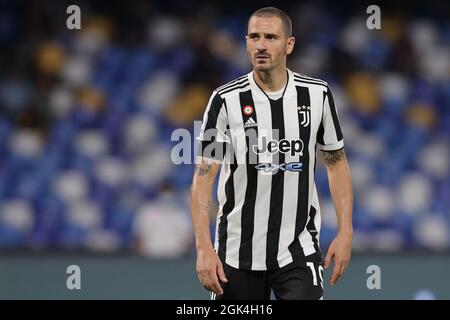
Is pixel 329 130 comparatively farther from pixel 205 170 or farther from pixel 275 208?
pixel 205 170

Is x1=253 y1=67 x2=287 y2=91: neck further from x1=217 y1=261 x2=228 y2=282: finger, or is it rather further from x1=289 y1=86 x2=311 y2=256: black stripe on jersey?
x1=217 y1=261 x2=228 y2=282: finger

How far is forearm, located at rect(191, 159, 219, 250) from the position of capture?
13.6 ft

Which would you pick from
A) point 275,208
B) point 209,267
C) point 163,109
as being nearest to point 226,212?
point 275,208

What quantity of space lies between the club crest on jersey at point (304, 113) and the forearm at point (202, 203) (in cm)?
44

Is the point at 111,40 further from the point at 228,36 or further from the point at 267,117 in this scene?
the point at 267,117

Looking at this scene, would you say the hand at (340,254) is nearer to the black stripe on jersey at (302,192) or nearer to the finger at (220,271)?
the black stripe on jersey at (302,192)

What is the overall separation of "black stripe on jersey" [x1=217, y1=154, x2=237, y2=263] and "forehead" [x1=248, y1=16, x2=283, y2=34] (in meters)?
0.57

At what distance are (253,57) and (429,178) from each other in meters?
5.28

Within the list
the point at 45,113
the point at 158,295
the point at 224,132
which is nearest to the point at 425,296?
the point at 158,295

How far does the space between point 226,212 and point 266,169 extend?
0.93 feet

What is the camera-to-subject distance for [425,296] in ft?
23.1

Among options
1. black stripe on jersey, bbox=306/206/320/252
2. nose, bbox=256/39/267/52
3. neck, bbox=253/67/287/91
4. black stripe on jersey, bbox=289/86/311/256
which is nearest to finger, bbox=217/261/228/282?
black stripe on jersey, bbox=289/86/311/256

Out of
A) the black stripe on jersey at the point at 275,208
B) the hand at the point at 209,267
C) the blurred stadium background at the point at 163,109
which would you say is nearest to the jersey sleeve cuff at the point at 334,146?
the black stripe on jersey at the point at 275,208

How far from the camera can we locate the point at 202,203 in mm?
4207
